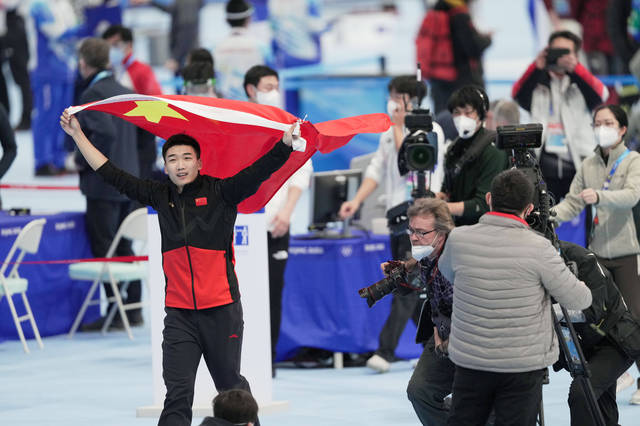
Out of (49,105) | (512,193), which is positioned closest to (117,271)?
(512,193)

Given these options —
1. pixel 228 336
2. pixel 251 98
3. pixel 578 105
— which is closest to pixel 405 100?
pixel 251 98

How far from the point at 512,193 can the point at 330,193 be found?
343 centimetres

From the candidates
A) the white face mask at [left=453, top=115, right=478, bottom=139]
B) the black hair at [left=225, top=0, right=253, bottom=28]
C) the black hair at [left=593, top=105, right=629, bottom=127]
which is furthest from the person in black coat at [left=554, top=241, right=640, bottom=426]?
the black hair at [left=225, top=0, right=253, bottom=28]

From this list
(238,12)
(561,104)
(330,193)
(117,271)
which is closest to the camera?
(330,193)

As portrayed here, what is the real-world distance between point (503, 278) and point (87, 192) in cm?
484

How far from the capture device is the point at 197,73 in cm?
823

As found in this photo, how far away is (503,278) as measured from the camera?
179 inches

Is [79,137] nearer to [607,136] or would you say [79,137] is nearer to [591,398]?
[591,398]

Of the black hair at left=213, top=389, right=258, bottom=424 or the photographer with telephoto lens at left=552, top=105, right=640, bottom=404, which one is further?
the photographer with telephoto lens at left=552, top=105, right=640, bottom=404

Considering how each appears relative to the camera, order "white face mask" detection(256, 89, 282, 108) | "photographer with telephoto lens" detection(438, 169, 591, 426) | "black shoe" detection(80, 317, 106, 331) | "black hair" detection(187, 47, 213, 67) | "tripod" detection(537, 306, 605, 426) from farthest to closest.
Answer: "black shoe" detection(80, 317, 106, 331), "black hair" detection(187, 47, 213, 67), "white face mask" detection(256, 89, 282, 108), "tripod" detection(537, 306, 605, 426), "photographer with telephoto lens" detection(438, 169, 591, 426)

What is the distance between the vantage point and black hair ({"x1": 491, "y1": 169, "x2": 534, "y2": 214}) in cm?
464

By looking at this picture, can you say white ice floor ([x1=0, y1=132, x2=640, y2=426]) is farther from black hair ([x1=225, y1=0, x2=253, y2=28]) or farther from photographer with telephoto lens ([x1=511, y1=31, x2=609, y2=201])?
black hair ([x1=225, y1=0, x2=253, y2=28])

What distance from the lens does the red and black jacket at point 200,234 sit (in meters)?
5.14

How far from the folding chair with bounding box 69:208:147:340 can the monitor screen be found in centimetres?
133
